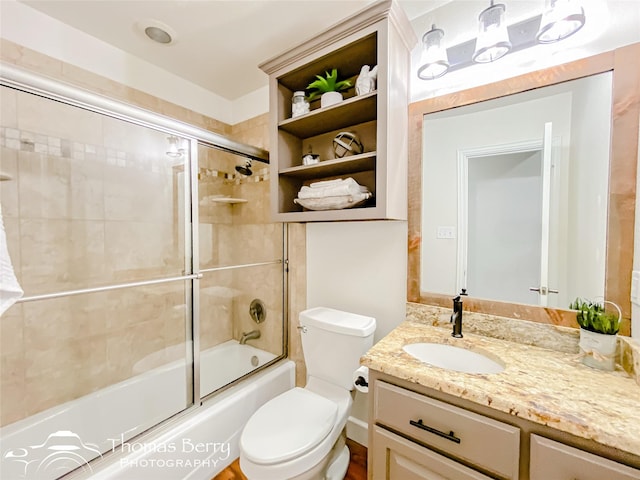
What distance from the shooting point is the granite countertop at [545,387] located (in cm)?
66

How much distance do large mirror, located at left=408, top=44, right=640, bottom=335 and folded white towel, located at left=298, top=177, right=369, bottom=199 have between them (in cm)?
31

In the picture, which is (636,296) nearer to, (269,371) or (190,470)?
(269,371)

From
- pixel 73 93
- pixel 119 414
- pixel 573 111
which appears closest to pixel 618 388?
pixel 573 111

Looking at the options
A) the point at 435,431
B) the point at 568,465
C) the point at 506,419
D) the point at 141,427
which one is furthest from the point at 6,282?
the point at 568,465

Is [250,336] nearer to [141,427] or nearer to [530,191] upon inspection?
[141,427]

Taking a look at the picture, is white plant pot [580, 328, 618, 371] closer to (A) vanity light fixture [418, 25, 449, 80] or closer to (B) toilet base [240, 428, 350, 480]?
(B) toilet base [240, 428, 350, 480]

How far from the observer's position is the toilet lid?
3.51 ft

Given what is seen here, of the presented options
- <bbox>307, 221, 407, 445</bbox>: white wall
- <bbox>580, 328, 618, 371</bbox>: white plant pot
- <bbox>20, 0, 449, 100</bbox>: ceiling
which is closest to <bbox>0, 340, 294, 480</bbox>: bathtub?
<bbox>307, 221, 407, 445</bbox>: white wall

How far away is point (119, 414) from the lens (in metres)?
1.57

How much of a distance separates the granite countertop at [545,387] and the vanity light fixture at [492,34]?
47.5 inches

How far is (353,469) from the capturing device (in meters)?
1.45

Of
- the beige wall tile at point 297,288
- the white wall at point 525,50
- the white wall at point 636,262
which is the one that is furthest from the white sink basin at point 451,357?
the white wall at point 525,50

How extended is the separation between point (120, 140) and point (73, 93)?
728mm

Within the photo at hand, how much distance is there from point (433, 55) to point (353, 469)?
7.09 feet
